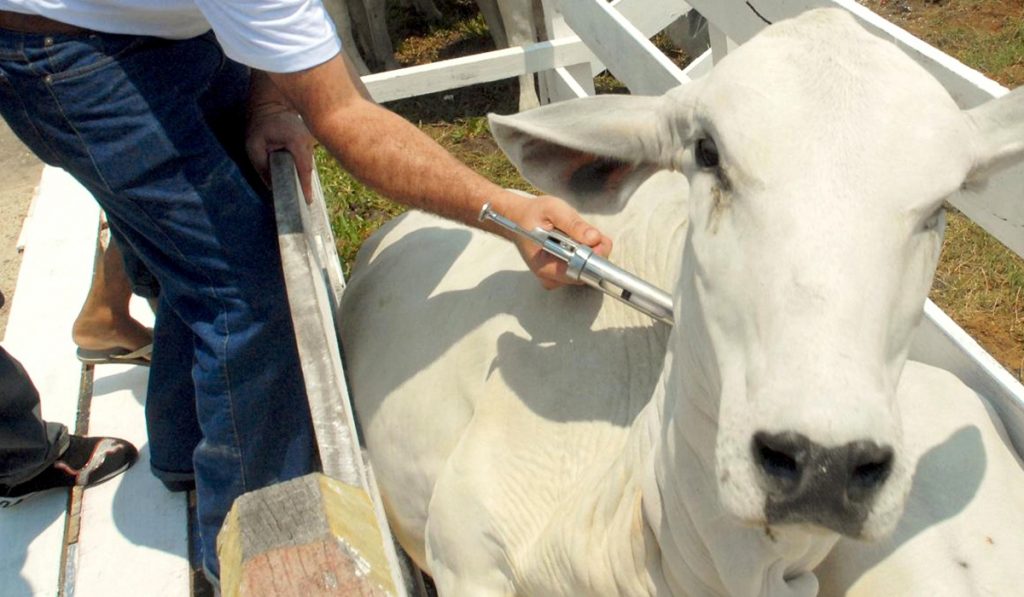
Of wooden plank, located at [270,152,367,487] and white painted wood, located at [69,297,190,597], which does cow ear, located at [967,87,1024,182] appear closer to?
wooden plank, located at [270,152,367,487]

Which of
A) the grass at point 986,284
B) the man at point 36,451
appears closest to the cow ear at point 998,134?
the grass at point 986,284

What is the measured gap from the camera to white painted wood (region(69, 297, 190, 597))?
3320mm

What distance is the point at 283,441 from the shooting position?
9.86 ft

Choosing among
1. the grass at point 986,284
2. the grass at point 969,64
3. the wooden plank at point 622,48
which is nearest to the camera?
the wooden plank at point 622,48

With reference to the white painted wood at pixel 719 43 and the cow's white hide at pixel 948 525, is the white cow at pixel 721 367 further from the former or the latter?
the white painted wood at pixel 719 43

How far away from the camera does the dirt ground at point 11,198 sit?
558cm

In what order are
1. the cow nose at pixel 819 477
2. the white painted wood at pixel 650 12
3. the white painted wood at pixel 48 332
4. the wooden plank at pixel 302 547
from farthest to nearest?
the white painted wood at pixel 650 12 → the white painted wood at pixel 48 332 → the cow nose at pixel 819 477 → the wooden plank at pixel 302 547

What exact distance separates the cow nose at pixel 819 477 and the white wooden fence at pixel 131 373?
0.99 m

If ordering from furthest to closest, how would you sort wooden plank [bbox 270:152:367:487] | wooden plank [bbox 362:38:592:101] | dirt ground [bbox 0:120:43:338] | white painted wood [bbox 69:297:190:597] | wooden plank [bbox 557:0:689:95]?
dirt ground [bbox 0:120:43:338], wooden plank [bbox 362:38:592:101], wooden plank [bbox 557:0:689:95], white painted wood [bbox 69:297:190:597], wooden plank [bbox 270:152:367:487]

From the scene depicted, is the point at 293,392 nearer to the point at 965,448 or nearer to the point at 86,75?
the point at 86,75

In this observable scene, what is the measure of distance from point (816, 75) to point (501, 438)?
1.09 m

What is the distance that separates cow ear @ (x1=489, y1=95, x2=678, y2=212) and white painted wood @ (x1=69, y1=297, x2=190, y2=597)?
1.91 meters

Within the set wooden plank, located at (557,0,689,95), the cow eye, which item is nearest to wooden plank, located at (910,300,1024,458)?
the cow eye

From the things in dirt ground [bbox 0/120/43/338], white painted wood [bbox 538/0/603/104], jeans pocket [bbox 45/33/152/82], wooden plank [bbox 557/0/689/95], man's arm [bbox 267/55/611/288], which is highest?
jeans pocket [bbox 45/33/152/82]
